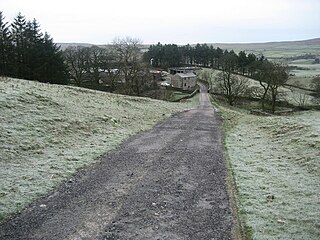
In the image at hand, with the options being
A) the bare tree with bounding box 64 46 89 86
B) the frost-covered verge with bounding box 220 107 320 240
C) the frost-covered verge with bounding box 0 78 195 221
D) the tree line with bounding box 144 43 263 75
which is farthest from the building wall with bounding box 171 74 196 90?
the frost-covered verge with bounding box 220 107 320 240

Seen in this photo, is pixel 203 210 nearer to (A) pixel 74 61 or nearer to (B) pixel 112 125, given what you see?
(B) pixel 112 125

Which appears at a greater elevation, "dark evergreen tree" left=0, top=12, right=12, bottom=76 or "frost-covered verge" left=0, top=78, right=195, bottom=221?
"dark evergreen tree" left=0, top=12, right=12, bottom=76

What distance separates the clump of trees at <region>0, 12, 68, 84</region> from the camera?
48031 millimetres

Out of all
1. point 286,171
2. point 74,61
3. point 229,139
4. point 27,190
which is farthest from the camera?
point 74,61

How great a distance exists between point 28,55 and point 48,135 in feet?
120

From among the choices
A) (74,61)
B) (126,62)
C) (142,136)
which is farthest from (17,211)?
(74,61)

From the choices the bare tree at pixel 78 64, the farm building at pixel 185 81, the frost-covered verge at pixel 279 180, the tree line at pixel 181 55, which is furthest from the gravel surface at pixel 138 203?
the tree line at pixel 181 55

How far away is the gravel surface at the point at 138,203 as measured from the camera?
7.74 metres

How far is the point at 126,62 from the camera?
60.0 m

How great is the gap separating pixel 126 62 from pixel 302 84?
53.1 metres

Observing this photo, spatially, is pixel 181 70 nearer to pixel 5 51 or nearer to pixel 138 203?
pixel 5 51

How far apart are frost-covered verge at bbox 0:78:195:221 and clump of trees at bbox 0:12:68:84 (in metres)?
23.9

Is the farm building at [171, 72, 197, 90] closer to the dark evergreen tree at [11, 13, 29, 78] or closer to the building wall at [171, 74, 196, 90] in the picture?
the building wall at [171, 74, 196, 90]

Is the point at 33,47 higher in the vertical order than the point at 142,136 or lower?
higher
